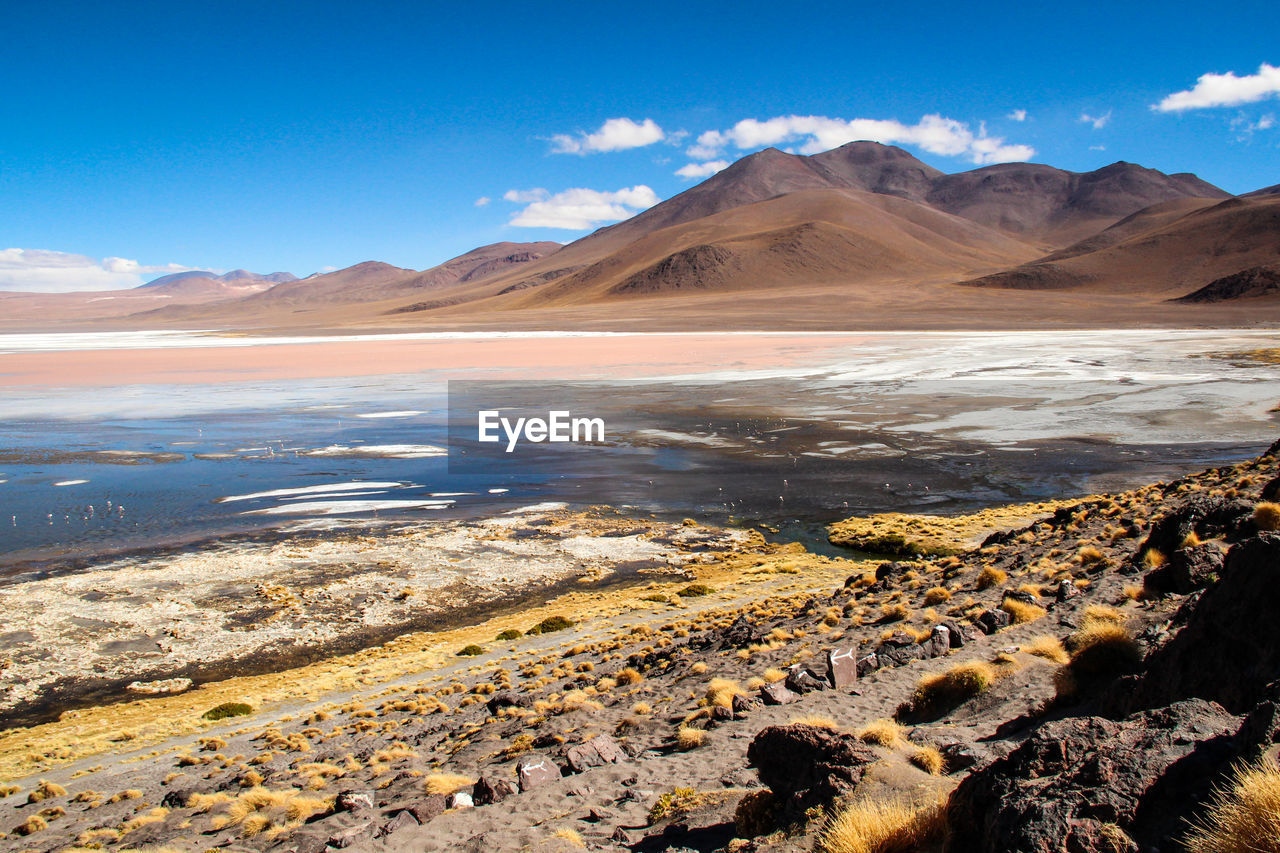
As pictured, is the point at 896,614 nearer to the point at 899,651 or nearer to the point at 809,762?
the point at 899,651

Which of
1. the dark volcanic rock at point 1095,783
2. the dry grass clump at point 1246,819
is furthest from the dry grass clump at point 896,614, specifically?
the dry grass clump at point 1246,819

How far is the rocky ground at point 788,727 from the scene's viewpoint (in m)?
4.05

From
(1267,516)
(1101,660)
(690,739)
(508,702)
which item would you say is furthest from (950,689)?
(1267,516)

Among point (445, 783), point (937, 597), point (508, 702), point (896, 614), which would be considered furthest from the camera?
point (937, 597)

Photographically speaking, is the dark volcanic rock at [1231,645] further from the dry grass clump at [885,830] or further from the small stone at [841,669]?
the small stone at [841,669]

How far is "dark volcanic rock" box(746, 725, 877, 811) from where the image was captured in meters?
4.91

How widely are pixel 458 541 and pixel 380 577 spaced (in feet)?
7.81

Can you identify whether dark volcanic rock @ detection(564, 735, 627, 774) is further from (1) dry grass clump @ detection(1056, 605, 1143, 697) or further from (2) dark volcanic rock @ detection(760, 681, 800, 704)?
(1) dry grass clump @ detection(1056, 605, 1143, 697)

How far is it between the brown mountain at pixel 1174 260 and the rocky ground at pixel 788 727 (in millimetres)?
138884

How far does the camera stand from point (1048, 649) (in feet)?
24.9

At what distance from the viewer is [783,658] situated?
32.2 feet

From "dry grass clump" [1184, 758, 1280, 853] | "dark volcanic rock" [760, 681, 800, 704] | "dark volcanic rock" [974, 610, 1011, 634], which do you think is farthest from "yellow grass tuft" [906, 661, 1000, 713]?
"dry grass clump" [1184, 758, 1280, 853]

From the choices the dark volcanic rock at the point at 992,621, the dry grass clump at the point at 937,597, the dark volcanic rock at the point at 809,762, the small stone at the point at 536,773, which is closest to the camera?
the dark volcanic rock at the point at 809,762

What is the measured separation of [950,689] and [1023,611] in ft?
8.96
